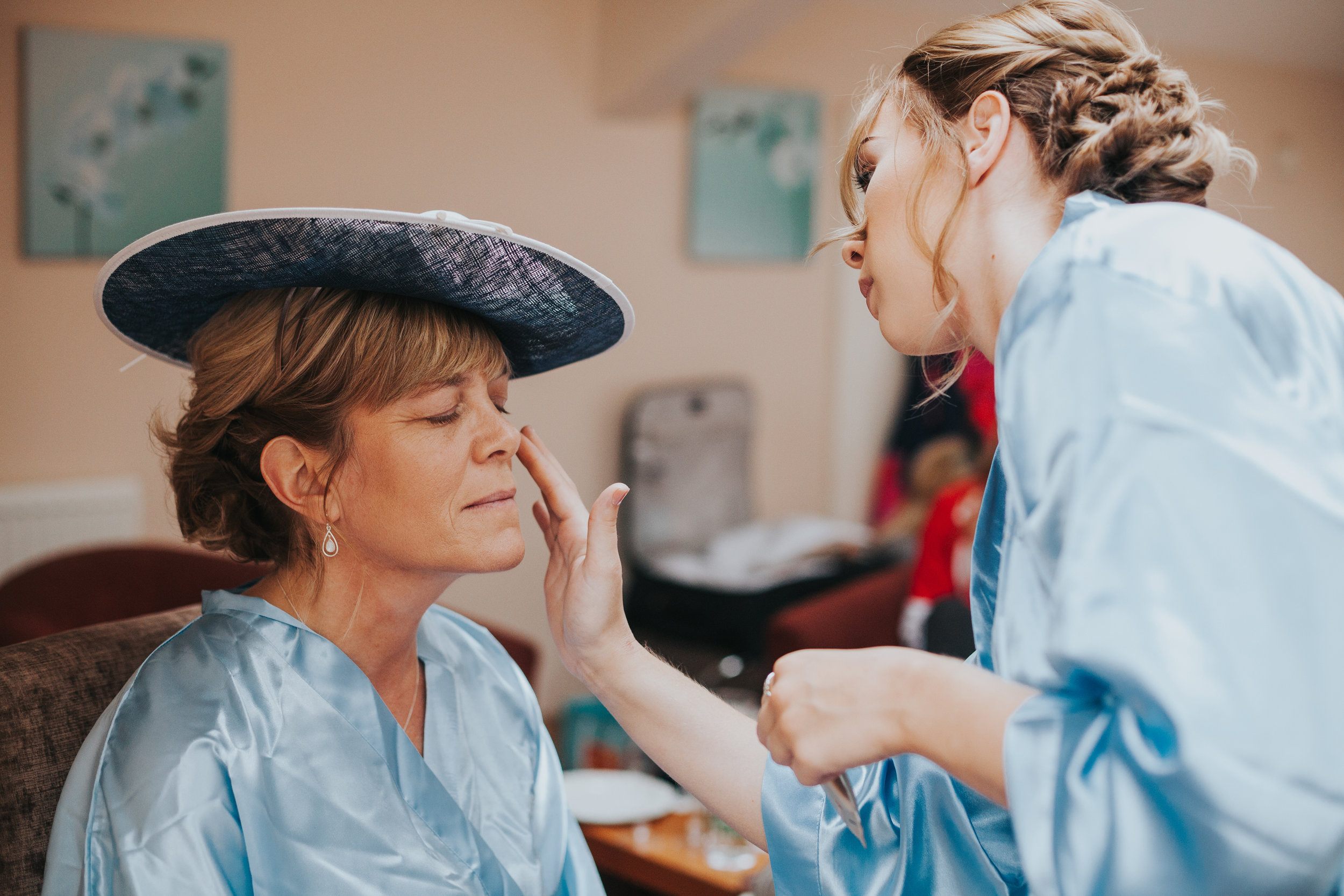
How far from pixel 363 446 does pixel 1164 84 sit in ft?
2.71

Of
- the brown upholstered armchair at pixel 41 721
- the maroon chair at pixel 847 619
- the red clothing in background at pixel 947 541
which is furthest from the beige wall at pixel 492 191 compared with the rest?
the red clothing in background at pixel 947 541

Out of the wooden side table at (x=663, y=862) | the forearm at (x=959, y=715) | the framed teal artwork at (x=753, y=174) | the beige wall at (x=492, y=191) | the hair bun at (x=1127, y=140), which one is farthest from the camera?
the framed teal artwork at (x=753, y=174)

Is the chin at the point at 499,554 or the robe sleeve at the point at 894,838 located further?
the chin at the point at 499,554

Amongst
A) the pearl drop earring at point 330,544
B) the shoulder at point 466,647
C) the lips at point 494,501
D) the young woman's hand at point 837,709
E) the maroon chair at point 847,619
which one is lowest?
the maroon chair at point 847,619

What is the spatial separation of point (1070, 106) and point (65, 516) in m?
2.95

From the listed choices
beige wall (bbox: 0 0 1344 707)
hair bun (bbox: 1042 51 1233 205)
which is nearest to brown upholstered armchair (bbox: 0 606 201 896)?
hair bun (bbox: 1042 51 1233 205)

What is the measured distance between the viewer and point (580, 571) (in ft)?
4.09

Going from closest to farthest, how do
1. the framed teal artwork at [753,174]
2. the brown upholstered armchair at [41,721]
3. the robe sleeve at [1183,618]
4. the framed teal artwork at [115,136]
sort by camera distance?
the robe sleeve at [1183,618]
the brown upholstered armchair at [41,721]
the framed teal artwork at [115,136]
the framed teal artwork at [753,174]

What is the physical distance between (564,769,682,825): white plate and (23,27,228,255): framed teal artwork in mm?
1883

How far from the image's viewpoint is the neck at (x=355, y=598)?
1.23 metres

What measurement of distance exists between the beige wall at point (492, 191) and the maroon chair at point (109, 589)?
0.20 m

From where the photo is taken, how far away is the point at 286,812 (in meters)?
1.08

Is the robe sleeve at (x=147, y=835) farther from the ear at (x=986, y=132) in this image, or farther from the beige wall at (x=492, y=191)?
the beige wall at (x=492, y=191)

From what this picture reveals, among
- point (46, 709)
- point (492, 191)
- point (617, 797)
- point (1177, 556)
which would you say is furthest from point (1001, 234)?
point (492, 191)
